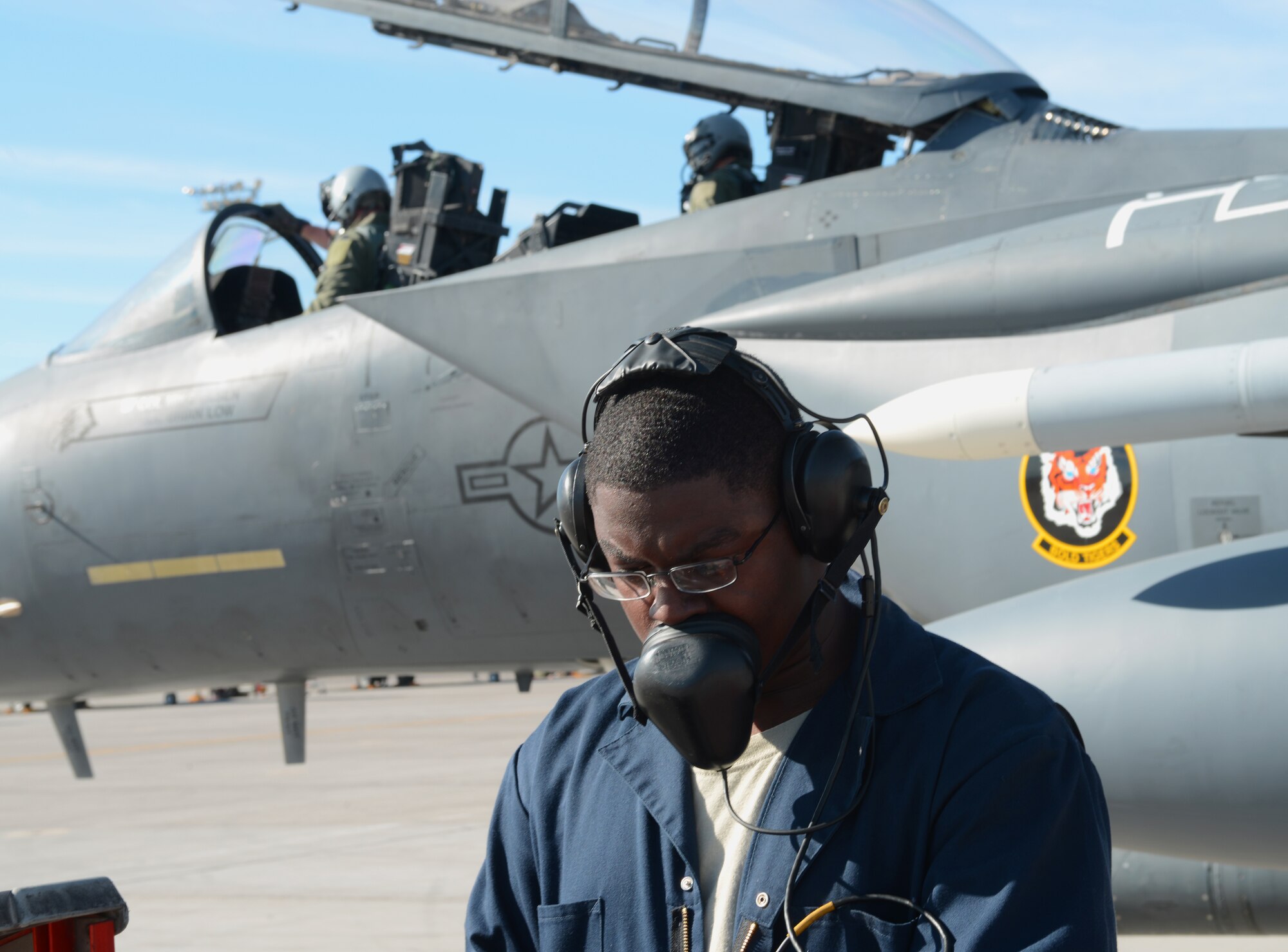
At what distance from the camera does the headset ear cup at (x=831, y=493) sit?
A: 159 cm

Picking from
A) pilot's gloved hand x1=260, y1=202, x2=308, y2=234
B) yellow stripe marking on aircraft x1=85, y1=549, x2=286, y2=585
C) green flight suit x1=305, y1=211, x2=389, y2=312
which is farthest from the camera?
pilot's gloved hand x1=260, y1=202, x2=308, y2=234

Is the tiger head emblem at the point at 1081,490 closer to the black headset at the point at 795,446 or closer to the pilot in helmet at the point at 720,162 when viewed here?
the pilot in helmet at the point at 720,162

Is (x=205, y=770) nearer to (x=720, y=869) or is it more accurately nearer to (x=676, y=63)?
(x=676, y=63)

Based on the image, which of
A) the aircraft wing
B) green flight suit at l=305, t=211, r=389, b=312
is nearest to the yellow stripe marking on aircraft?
green flight suit at l=305, t=211, r=389, b=312

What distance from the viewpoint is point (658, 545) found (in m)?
1.50

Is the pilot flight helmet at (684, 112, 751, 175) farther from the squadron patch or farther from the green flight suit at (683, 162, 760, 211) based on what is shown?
the squadron patch

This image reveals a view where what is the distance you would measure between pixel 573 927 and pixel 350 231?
572 centimetres

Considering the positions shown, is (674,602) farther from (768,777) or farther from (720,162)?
(720,162)

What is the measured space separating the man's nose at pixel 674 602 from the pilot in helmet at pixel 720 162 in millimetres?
4859

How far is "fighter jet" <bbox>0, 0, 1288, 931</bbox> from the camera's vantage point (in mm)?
3500

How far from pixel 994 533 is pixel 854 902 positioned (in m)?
3.06

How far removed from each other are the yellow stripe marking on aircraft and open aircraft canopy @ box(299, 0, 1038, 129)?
8.46 feet

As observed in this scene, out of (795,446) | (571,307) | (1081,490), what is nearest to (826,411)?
(1081,490)

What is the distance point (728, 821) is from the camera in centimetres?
158
